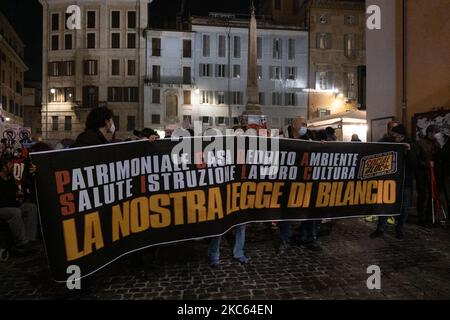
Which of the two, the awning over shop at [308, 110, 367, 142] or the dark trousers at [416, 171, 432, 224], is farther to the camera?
the awning over shop at [308, 110, 367, 142]

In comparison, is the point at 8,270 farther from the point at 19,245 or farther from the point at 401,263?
the point at 401,263

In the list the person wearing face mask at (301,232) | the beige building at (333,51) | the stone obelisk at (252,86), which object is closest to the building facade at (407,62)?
the person wearing face mask at (301,232)

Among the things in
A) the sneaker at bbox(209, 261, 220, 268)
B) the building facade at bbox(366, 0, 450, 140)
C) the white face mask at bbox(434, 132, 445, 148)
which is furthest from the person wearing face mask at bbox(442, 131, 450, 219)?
the sneaker at bbox(209, 261, 220, 268)

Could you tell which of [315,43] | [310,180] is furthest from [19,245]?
[315,43]

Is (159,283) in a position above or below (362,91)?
below

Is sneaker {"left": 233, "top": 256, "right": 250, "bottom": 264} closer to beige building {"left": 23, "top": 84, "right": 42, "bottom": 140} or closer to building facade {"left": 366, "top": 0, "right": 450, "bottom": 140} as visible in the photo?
building facade {"left": 366, "top": 0, "right": 450, "bottom": 140}

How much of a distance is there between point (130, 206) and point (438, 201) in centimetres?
653

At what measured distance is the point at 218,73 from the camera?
40.8 metres

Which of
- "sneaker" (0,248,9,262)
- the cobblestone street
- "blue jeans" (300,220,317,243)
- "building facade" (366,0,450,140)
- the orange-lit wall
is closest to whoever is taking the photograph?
the cobblestone street

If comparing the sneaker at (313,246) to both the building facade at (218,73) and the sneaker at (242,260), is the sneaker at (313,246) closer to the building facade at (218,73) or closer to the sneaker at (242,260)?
the sneaker at (242,260)

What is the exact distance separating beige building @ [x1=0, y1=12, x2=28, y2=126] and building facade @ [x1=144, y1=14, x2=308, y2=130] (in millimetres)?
18035

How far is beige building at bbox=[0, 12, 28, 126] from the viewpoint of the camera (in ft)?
148

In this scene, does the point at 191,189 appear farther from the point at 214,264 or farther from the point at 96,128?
the point at 96,128

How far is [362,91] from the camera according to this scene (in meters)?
13.4
